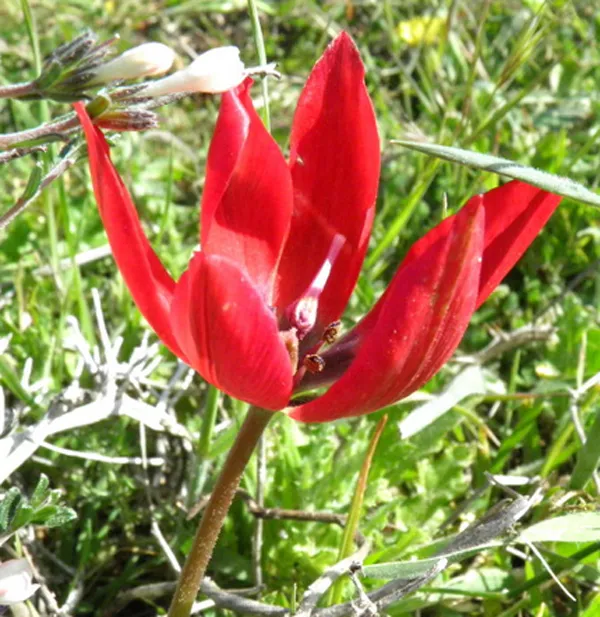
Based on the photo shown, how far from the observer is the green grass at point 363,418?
1.64m

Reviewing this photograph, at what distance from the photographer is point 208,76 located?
43.3 inches

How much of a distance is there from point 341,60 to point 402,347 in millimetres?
423

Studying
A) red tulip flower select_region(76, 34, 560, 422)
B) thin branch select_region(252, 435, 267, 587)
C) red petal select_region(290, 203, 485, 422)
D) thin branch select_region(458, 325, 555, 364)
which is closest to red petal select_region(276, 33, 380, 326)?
red tulip flower select_region(76, 34, 560, 422)

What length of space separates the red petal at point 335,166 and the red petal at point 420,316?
0.26 m

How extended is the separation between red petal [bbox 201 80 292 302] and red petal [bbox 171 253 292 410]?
0.74ft

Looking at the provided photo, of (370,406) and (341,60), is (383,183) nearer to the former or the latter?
(341,60)

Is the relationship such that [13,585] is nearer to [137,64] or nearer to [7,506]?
[7,506]

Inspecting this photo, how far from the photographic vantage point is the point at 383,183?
263 cm

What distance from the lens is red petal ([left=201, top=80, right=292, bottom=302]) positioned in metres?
1.20

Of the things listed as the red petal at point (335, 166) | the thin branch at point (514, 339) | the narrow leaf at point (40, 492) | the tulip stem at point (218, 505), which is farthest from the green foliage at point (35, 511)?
the thin branch at point (514, 339)

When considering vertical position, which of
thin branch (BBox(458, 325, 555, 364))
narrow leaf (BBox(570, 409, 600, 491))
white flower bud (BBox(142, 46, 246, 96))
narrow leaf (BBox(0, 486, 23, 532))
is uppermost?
white flower bud (BBox(142, 46, 246, 96))

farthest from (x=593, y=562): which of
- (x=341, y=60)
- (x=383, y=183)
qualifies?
(x=383, y=183)

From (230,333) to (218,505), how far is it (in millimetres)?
298

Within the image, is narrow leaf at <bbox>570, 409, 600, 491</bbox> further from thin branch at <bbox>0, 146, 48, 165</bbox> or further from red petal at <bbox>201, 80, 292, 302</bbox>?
thin branch at <bbox>0, 146, 48, 165</bbox>
